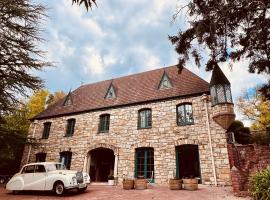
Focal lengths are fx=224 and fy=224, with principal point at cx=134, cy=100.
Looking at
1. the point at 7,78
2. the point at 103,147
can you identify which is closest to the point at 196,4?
the point at 7,78

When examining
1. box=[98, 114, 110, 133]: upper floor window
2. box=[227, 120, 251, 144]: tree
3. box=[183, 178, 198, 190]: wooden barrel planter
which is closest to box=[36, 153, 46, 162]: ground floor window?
box=[98, 114, 110, 133]: upper floor window

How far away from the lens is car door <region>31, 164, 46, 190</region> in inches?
408

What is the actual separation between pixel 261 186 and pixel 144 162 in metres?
7.49

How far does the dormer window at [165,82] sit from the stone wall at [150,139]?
1.54m

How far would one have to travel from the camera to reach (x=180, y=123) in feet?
44.0

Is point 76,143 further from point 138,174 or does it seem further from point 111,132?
point 138,174

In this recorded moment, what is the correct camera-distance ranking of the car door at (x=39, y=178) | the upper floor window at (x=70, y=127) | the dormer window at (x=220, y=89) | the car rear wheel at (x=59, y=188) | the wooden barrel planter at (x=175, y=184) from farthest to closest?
the upper floor window at (x=70, y=127), the dormer window at (x=220, y=89), the wooden barrel planter at (x=175, y=184), the car door at (x=39, y=178), the car rear wheel at (x=59, y=188)

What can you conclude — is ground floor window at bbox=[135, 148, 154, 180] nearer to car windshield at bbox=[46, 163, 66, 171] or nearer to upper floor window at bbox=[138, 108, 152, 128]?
upper floor window at bbox=[138, 108, 152, 128]

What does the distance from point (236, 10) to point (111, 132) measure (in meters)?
11.1

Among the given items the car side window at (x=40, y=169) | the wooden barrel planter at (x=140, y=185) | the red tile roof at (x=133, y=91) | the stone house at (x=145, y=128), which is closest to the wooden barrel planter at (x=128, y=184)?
the wooden barrel planter at (x=140, y=185)

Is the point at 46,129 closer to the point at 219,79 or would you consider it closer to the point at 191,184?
the point at 191,184

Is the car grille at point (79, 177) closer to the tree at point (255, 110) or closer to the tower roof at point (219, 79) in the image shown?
the tower roof at point (219, 79)

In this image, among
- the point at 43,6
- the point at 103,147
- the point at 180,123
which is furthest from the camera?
the point at 103,147

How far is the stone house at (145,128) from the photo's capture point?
1215cm
